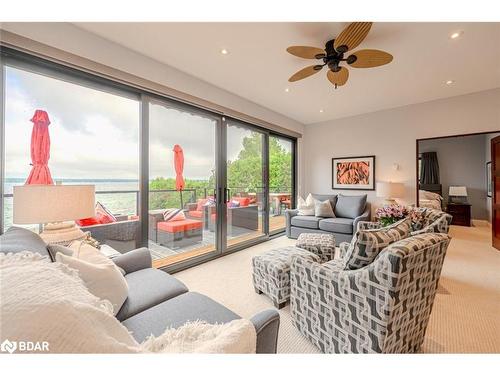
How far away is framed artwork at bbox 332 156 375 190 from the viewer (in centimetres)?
469

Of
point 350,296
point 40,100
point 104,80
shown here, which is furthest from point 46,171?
point 350,296

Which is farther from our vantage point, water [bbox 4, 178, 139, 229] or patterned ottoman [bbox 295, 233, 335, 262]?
water [bbox 4, 178, 139, 229]

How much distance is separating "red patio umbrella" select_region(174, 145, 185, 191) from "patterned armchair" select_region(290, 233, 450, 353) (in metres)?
2.27

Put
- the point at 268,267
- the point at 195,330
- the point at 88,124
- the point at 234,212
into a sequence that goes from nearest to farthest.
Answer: the point at 195,330 < the point at 268,267 < the point at 88,124 < the point at 234,212

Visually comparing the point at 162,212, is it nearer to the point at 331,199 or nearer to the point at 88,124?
the point at 88,124

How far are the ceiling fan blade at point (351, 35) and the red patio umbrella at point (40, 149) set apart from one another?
2969 millimetres

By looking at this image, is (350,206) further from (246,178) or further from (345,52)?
(345,52)

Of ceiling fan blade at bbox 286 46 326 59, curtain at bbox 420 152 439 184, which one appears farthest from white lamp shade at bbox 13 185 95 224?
curtain at bbox 420 152 439 184

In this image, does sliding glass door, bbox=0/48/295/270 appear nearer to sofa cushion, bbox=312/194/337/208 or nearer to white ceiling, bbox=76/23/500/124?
white ceiling, bbox=76/23/500/124

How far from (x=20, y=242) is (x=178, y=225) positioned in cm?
222

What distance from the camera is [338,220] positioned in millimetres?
4098

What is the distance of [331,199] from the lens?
471 cm

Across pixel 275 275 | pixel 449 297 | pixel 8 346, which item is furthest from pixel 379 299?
pixel 449 297

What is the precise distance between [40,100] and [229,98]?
2320mm
